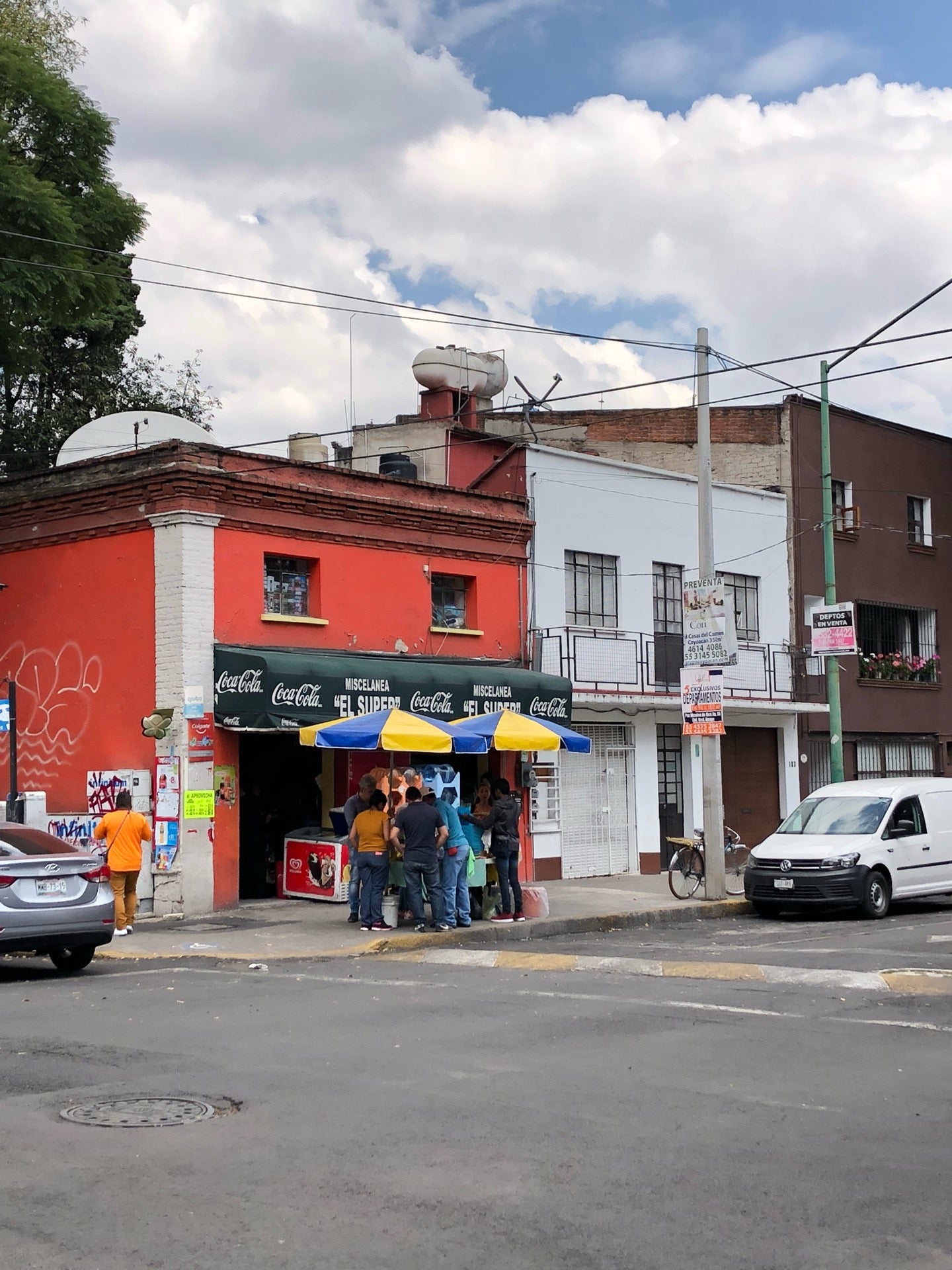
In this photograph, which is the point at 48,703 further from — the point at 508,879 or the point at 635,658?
the point at 635,658

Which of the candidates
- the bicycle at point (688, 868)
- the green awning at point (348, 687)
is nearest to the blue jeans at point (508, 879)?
the green awning at point (348, 687)

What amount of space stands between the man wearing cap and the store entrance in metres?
4.31

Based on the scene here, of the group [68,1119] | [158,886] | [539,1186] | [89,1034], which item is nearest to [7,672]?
[158,886]

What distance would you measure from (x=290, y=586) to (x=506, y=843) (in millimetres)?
5809

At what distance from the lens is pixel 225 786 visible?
63.5 ft

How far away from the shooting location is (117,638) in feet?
66.3

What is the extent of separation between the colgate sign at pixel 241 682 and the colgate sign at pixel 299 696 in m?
0.25

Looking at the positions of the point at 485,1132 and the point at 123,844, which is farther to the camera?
the point at 123,844

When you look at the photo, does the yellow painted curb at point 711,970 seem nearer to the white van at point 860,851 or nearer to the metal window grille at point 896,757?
the white van at point 860,851

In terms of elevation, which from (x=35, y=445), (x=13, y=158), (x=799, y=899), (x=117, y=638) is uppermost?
(x=13, y=158)

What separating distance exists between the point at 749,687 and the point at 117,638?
12.9m

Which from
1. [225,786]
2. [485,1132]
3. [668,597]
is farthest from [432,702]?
[485,1132]

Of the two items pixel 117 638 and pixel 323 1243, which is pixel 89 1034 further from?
pixel 117 638

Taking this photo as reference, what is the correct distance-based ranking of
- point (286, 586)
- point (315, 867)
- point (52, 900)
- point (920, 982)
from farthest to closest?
point (286, 586) → point (315, 867) → point (52, 900) → point (920, 982)
